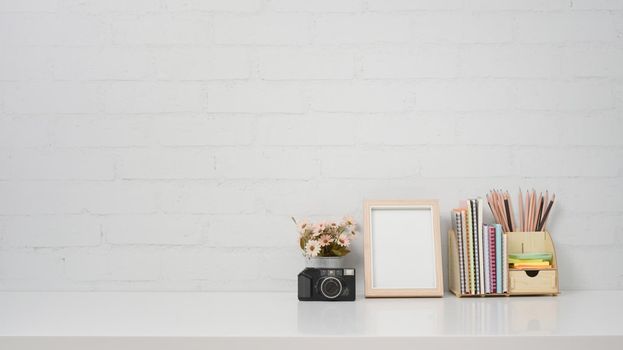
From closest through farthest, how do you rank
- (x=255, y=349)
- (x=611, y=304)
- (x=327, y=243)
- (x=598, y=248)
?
(x=255, y=349)
(x=611, y=304)
(x=327, y=243)
(x=598, y=248)

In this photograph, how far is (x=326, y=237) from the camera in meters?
1.87

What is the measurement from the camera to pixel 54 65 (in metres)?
2.04

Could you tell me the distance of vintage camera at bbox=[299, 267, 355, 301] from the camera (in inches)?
70.2

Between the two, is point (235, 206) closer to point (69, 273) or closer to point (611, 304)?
point (69, 273)

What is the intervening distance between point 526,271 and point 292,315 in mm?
751

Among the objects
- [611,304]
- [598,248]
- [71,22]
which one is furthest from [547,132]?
[71,22]

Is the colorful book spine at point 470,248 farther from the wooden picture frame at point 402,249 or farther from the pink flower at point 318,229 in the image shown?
the pink flower at point 318,229

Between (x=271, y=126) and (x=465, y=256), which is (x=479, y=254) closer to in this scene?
(x=465, y=256)

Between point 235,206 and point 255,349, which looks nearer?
point 255,349

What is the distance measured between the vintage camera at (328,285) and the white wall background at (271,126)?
224 mm

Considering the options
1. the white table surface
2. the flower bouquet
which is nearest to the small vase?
the flower bouquet

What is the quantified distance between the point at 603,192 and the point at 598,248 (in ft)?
0.60

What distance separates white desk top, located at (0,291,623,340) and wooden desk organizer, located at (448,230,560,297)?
0.11ft

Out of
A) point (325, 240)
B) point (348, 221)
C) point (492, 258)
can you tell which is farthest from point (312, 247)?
point (492, 258)
